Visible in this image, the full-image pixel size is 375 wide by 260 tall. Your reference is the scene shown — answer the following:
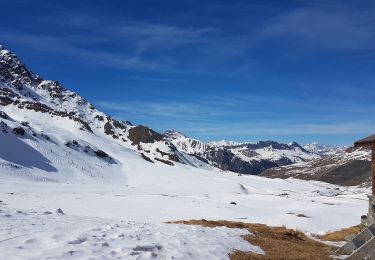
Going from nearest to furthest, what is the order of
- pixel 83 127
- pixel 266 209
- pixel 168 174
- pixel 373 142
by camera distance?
pixel 373 142, pixel 266 209, pixel 168 174, pixel 83 127

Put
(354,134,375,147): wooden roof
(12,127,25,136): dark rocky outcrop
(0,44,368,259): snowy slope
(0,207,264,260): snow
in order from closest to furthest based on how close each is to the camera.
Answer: (0,207,264,260): snow, (0,44,368,259): snowy slope, (354,134,375,147): wooden roof, (12,127,25,136): dark rocky outcrop

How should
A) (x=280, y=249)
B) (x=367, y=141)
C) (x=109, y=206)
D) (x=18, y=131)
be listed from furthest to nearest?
(x=18, y=131) → (x=109, y=206) → (x=367, y=141) → (x=280, y=249)

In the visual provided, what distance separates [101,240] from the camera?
14.5 meters

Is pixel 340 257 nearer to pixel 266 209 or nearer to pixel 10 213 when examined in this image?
pixel 10 213

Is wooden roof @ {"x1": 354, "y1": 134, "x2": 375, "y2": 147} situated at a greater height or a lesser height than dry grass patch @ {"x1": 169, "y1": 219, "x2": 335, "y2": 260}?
greater

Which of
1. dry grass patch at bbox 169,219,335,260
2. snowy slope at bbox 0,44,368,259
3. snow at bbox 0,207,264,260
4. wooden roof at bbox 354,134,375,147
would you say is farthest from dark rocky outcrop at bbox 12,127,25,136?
dry grass patch at bbox 169,219,335,260

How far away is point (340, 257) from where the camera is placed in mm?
17172

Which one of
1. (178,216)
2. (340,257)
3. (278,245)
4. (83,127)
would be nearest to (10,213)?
(278,245)

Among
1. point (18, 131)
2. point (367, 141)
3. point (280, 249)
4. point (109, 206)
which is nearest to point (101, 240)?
point (280, 249)

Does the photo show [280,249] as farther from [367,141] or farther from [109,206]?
[109,206]

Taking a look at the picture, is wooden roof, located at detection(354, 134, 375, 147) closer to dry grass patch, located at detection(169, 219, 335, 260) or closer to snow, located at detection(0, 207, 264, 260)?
dry grass patch, located at detection(169, 219, 335, 260)

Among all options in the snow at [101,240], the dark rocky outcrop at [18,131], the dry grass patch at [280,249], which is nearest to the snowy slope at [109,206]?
the snow at [101,240]

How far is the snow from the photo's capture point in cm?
1271

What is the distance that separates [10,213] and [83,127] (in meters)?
Answer: 143
